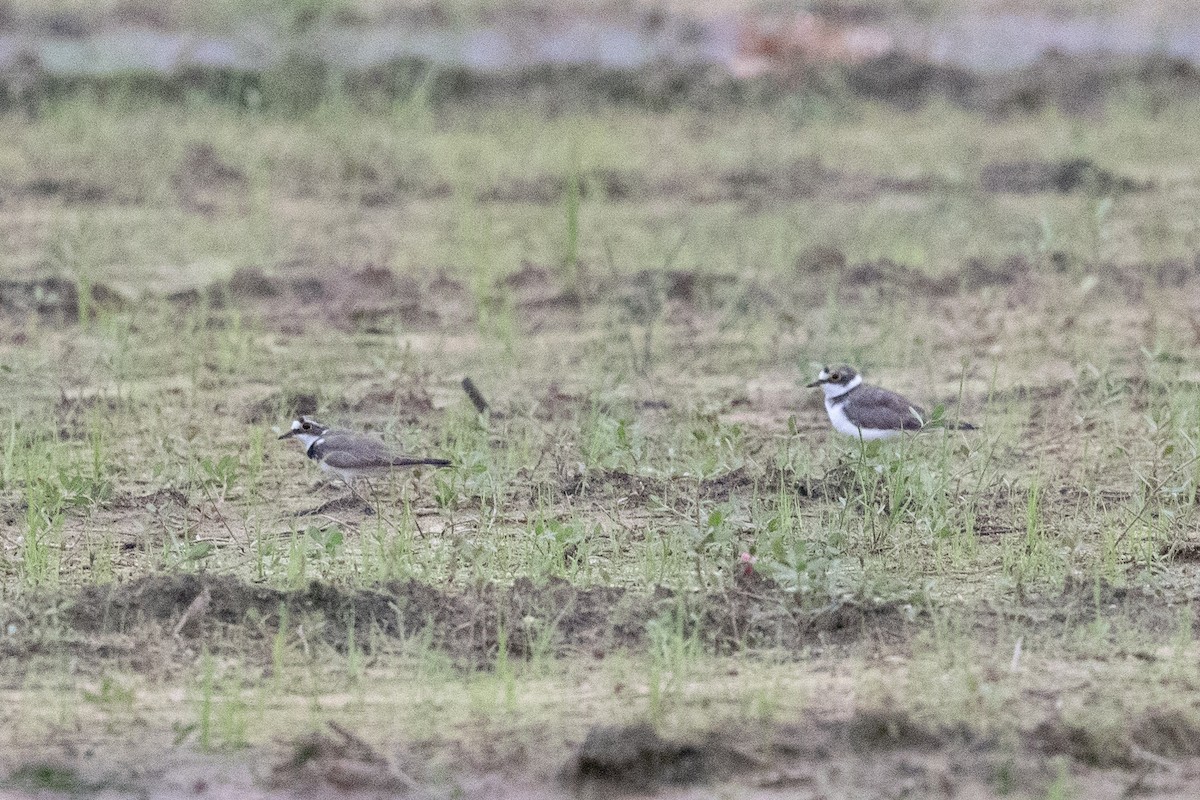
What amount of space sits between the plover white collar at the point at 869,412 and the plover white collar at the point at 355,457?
1.34 meters

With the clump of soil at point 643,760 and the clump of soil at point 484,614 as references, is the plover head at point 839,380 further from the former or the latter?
the clump of soil at point 643,760

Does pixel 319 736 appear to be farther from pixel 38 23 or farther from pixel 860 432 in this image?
pixel 38 23

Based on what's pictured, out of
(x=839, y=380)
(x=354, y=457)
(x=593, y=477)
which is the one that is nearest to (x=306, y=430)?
(x=354, y=457)

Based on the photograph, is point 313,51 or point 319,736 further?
point 313,51

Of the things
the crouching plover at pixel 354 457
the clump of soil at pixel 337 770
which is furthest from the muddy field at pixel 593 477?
the crouching plover at pixel 354 457

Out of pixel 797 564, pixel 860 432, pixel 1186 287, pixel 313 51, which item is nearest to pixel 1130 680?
pixel 797 564

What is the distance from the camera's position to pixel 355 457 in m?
6.24

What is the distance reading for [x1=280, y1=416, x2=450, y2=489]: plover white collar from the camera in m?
6.23

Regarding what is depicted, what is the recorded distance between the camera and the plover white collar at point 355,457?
623 centimetres

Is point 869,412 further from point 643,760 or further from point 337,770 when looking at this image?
point 337,770

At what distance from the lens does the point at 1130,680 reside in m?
4.79

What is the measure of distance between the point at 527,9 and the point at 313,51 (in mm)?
5397

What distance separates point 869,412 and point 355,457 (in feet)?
5.49

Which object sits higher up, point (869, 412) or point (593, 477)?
point (869, 412)
